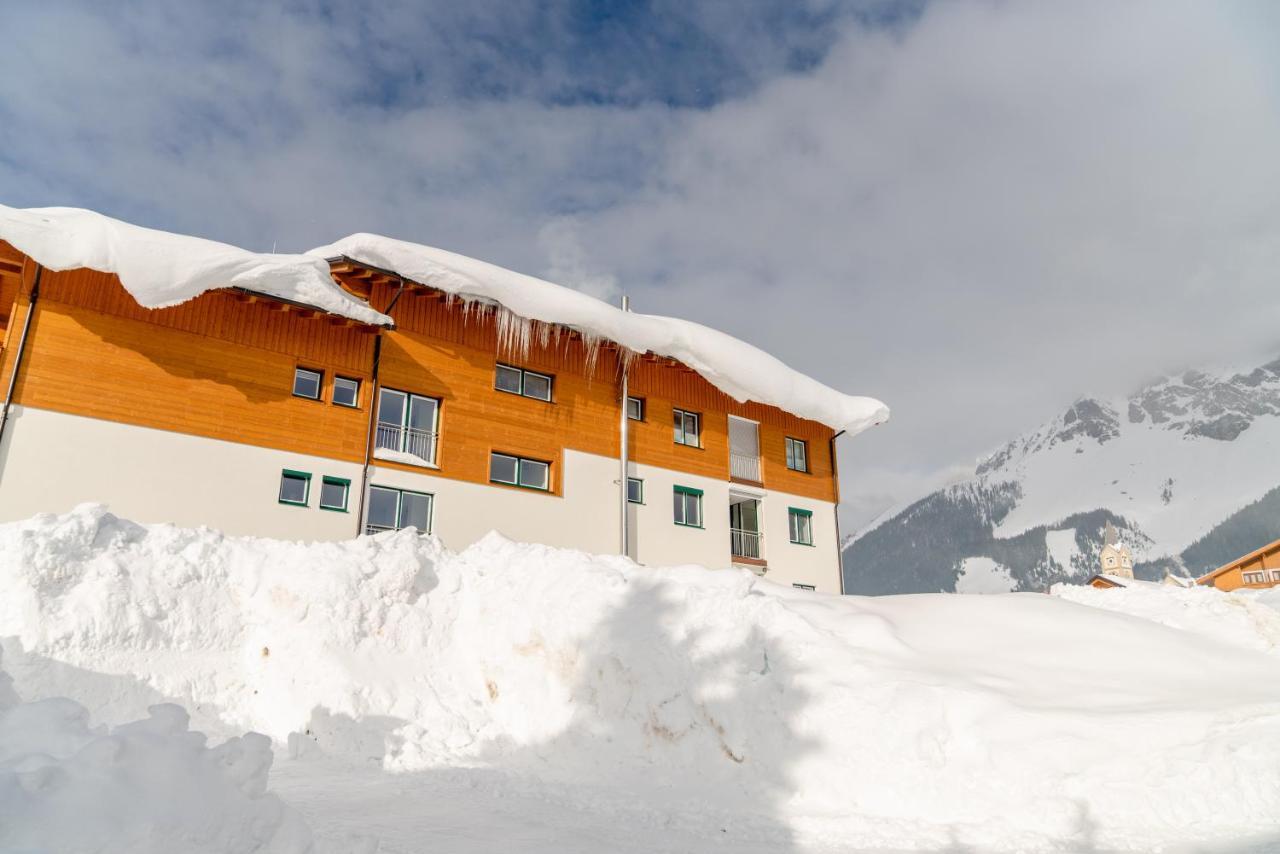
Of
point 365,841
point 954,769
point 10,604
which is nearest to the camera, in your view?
point 365,841

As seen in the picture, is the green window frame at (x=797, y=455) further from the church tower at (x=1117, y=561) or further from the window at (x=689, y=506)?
the church tower at (x=1117, y=561)

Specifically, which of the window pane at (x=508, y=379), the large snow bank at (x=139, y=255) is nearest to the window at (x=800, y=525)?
the window pane at (x=508, y=379)

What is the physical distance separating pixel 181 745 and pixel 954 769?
7.48 m

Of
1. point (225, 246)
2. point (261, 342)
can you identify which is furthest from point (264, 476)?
point (225, 246)

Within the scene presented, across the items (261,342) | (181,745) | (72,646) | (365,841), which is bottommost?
(365,841)

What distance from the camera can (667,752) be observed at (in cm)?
1067

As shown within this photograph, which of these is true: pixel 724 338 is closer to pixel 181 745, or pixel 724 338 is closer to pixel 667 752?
pixel 667 752

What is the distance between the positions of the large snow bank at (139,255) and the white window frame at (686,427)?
11872 millimetres

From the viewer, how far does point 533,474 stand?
21281 mm

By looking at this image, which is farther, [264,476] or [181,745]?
[264,476]

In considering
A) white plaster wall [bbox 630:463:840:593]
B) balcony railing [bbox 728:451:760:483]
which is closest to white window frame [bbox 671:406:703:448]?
white plaster wall [bbox 630:463:840:593]

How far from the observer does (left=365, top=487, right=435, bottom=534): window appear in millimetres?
18359

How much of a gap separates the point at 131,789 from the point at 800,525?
24116mm

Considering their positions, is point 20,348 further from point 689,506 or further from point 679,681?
point 689,506
